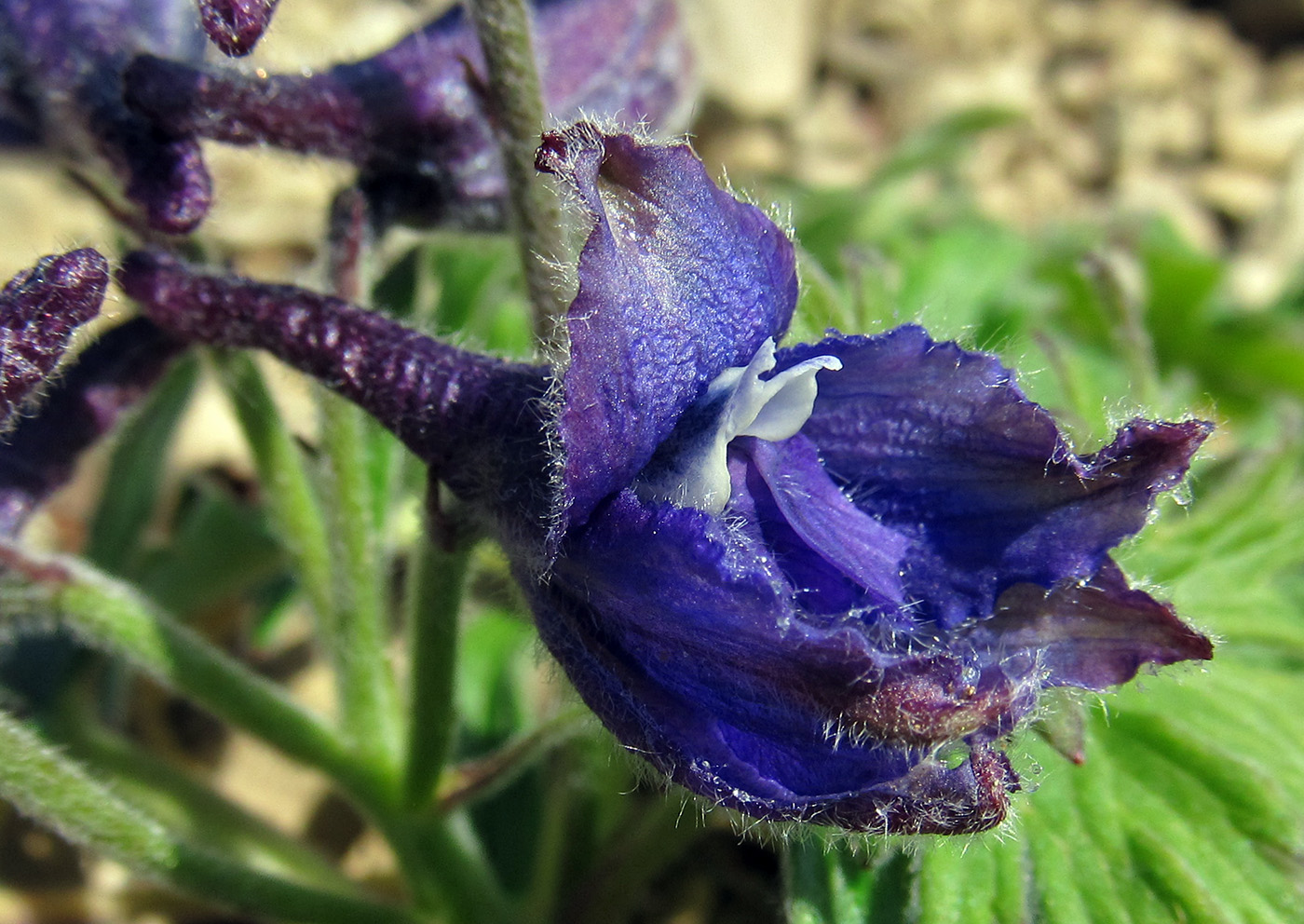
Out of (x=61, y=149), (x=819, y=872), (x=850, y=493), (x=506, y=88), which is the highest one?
(x=61, y=149)

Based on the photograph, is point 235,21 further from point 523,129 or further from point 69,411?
point 69,411

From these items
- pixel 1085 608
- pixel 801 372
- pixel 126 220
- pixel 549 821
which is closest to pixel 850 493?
pixel 801 372

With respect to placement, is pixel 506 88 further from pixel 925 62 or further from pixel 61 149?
pixel 925 62

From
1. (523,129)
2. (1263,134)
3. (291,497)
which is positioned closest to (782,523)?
(523,129)

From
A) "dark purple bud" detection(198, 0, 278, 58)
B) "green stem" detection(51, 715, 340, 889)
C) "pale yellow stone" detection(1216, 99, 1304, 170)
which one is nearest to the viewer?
"dark purple bud" detection(198, 0, 278, 58)

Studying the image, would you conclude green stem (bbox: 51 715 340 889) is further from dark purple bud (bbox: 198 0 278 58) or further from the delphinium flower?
dark purple bud (bbox: 198 0 278 58)

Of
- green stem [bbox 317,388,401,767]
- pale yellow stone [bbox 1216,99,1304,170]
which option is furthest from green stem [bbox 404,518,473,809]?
pale yellow stone [bbox 1216,99,1304,170]
